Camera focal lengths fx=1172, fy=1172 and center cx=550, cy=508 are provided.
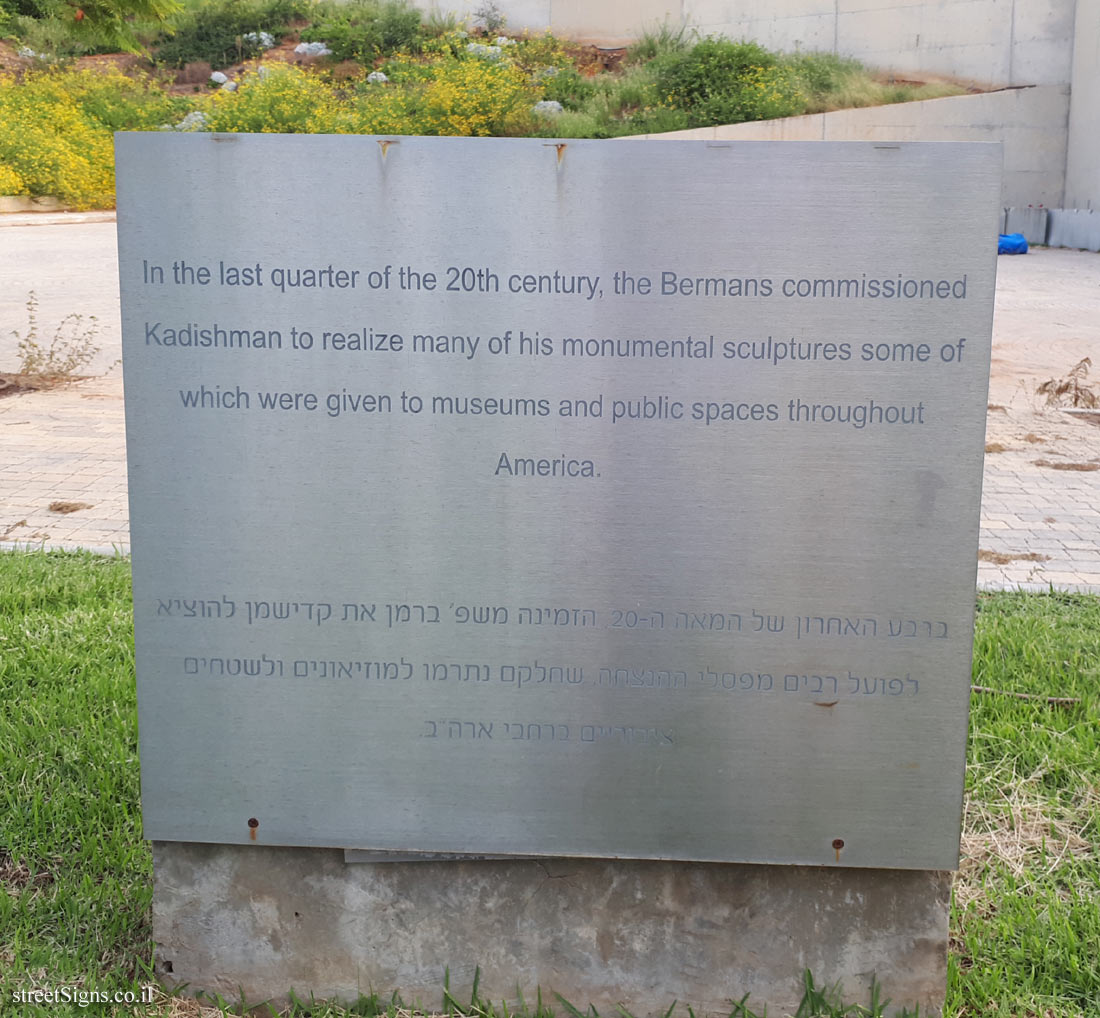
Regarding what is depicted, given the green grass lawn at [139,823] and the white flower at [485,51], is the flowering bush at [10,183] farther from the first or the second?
the green grass lawn at [139,823]

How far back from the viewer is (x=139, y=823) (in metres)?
2.96

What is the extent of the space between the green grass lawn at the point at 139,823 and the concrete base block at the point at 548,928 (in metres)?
0.08

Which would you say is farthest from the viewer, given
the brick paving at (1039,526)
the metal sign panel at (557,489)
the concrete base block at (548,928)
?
the brick paving at (1039,526)

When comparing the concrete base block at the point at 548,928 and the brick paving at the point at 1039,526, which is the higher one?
the brick paving at the point at 1039,526

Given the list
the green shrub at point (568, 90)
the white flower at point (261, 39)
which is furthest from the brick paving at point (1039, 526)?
the white flower at point (261, 39)

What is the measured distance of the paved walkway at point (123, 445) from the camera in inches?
223

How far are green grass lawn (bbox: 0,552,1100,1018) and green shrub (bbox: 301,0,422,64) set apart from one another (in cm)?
2658

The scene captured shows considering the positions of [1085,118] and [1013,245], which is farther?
[1085,118]

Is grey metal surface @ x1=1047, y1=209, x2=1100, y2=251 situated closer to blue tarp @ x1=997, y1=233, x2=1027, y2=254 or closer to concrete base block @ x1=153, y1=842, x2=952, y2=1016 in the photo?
blue tarp @ x1=997, y1=233, x2=1027, y2=254

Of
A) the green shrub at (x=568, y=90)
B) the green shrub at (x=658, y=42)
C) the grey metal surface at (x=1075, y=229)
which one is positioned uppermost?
the green shrub at (x=658, y=42)

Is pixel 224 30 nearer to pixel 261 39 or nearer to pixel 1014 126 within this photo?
pixel 261 39

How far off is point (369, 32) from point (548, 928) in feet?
96.8

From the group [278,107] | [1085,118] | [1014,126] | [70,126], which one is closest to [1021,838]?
[278,107]

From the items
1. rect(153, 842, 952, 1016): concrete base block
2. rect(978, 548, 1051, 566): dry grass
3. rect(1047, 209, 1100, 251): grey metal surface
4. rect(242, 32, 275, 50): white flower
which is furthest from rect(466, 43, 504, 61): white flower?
rect(153, 842, 952, 1016): concrete base block
